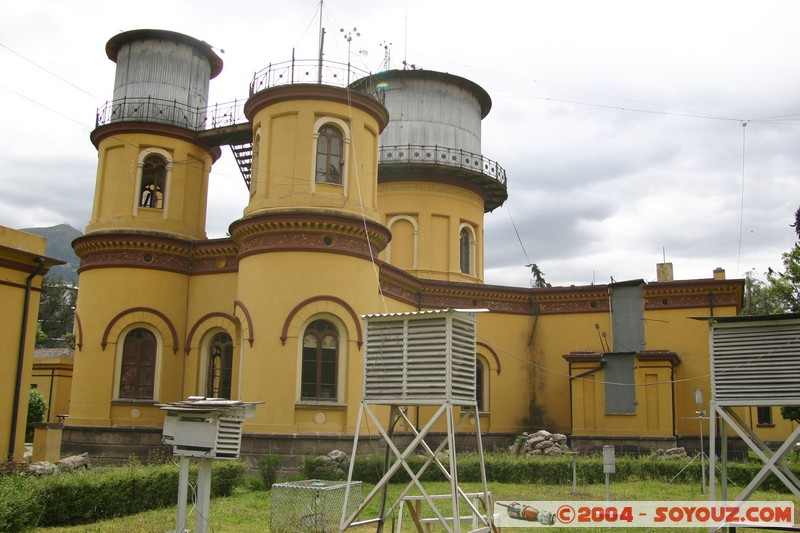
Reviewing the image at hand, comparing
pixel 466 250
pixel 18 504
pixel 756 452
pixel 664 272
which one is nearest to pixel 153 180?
pixel 466 250

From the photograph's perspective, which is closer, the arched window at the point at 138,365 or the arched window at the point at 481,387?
the arched window at the point at 138,365

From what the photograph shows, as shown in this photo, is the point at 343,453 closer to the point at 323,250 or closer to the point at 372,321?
the point at 323,250

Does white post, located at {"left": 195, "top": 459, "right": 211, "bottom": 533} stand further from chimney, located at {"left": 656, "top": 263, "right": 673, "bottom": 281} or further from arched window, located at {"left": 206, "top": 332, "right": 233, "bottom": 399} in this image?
chimney, located at {"left": 656, "top": 263, "right": 673, "bottom": 281}

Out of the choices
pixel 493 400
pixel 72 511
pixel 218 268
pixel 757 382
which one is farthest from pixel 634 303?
pixel 72 511

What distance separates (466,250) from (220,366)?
39.0 feet

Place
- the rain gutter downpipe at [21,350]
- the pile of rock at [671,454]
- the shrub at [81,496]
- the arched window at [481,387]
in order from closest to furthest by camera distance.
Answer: the shrub at [81,496]
the rain gutter downpipe at [21,350]
the pile of rock at [671,454]
the arched window at [481,387]

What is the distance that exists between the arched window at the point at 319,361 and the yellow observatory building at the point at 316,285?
39 mm

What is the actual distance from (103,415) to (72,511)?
1040 centimetres

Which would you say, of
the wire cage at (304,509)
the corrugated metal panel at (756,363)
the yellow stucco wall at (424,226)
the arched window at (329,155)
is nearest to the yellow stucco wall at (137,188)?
the arched window at (329,155)

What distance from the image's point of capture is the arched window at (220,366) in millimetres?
23109

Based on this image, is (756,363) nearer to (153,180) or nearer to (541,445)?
(541,445)

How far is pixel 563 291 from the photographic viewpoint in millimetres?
29469

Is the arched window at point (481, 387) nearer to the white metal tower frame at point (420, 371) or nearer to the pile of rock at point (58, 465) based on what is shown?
the pile of rock at point (58, 465)

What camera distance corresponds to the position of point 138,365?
77.1ft
